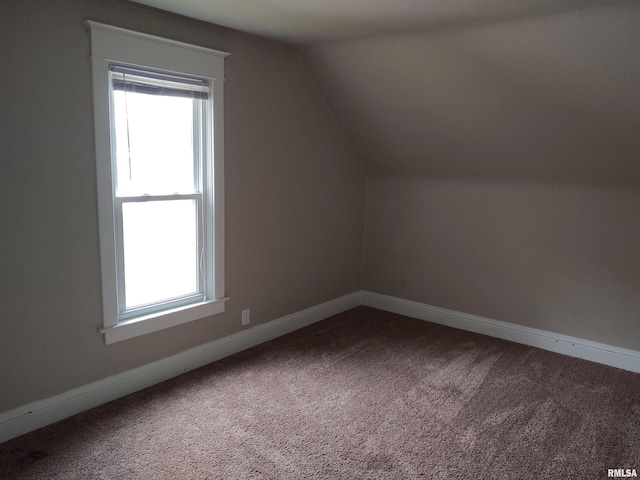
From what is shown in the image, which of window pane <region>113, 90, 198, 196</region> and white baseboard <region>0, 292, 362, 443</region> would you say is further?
window pane <region>113, 90, 198, 196</region>

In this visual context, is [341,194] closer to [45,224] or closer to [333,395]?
[333,395]

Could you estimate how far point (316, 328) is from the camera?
3957 mm

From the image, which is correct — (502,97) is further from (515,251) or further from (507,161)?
(515,251)

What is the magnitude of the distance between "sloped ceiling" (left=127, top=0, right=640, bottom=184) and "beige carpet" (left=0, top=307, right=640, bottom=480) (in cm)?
154

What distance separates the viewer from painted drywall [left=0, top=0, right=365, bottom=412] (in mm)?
2219

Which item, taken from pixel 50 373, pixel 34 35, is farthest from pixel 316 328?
pixel 34 35

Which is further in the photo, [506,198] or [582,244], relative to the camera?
[506,198]

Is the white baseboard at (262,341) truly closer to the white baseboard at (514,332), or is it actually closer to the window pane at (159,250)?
the white baseboard at (514,332)

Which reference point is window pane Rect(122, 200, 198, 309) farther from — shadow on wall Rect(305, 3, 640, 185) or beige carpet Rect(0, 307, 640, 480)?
shadow on wall Rect(305, 3, 640, 185)

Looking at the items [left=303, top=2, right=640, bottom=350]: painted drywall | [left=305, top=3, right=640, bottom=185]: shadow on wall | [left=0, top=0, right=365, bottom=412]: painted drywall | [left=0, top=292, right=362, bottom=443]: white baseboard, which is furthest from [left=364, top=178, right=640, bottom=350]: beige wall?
[left=0, top=0, right=365, bottom=412]: painted drywall

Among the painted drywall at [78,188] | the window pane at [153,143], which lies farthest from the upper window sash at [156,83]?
the painted drywall at [78,188]

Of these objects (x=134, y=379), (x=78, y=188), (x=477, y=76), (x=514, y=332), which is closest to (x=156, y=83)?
(x=78, y=188)

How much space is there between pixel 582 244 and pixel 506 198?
0.65 metres

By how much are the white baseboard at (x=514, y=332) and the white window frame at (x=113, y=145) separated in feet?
6.27
